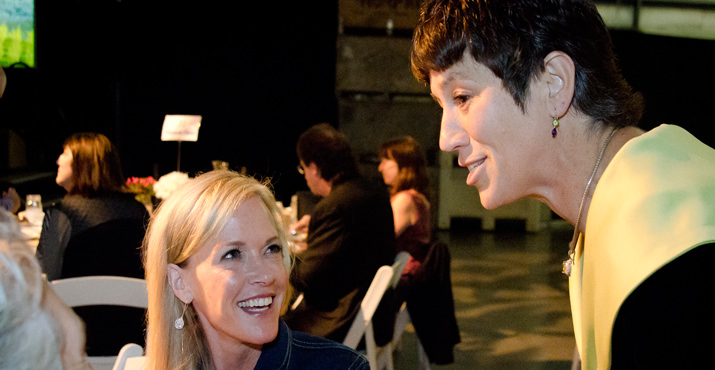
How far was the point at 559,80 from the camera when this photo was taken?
3.08 feet

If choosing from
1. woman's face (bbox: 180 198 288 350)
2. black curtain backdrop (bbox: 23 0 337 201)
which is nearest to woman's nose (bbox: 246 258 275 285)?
woman's face (bbox: 180 198 288 350)

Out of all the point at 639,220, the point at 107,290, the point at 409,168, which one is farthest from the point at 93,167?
the point at 639,220

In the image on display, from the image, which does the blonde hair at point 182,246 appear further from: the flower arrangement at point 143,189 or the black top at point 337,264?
the flower arrangement at point 143,189

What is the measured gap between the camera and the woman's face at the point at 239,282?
4.95 ft

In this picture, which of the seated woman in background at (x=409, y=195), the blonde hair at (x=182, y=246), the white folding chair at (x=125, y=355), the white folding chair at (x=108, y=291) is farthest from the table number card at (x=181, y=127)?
the blonde hair at (x=182, y=246)

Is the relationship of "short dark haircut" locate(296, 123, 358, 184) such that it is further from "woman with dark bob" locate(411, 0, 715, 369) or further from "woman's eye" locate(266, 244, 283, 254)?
"woman with dark bob" locate(411, 0, 715, 369)

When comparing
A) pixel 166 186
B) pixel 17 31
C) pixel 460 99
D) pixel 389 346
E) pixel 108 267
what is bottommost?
pixel 389 346

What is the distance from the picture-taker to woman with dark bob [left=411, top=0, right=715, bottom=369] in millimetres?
717

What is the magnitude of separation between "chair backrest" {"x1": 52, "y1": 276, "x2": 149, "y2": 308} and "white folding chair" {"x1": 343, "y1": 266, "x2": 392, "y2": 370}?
86cm

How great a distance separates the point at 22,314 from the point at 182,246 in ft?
2.74

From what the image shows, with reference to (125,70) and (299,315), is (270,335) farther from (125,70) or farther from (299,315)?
(125,70)

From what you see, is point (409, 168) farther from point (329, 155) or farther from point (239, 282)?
point (239, 282)

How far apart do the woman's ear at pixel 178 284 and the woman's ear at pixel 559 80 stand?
3.15 feet

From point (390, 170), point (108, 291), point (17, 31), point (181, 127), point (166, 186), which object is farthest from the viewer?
point (17, 31)
